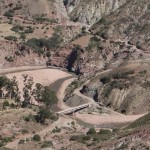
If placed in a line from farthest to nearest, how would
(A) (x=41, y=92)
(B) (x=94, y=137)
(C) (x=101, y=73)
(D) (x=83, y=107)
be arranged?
(C) (x=101, y=73)
(D) (x=83, y=107)
(A) (x=41, y=92)
(B) (x=94, y=137)

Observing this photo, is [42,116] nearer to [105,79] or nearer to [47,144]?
[47,144]

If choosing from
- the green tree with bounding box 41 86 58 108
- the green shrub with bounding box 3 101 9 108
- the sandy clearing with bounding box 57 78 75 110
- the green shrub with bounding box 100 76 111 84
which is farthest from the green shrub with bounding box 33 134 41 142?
the green shrub with bounding box 100 76 111 84

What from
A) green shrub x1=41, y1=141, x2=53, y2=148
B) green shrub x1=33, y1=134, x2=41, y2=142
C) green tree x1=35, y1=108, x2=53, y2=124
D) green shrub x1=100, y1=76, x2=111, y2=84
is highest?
green shrub x1=100, y1=76, x2=111, y2=84

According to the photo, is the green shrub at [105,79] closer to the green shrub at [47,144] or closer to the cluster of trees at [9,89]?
the cluster of trees at [9,89]

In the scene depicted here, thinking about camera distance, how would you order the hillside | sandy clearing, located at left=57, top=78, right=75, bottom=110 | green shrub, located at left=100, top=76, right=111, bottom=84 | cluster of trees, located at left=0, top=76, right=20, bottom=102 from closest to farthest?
the hillside < cluster of trees, located at left=0, top=76, right=20, bottom=102 < sandy clearing, located at left=57, top=78, right=75, bottom=110 < green shrub, located at left=100, top=76, right=111, bottom=84

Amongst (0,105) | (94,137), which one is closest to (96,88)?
(0,105)

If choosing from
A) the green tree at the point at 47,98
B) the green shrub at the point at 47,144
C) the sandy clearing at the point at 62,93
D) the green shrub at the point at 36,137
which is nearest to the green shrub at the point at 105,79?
the sandy clearing at the point at 62,93

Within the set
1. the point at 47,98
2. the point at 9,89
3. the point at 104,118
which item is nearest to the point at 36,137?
the point at 47,98

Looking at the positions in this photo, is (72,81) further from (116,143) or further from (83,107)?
(116,143)

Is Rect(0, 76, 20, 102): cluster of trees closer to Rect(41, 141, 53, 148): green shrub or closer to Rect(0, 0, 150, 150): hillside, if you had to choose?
Rect(0, 0, 150, 150): hillside
